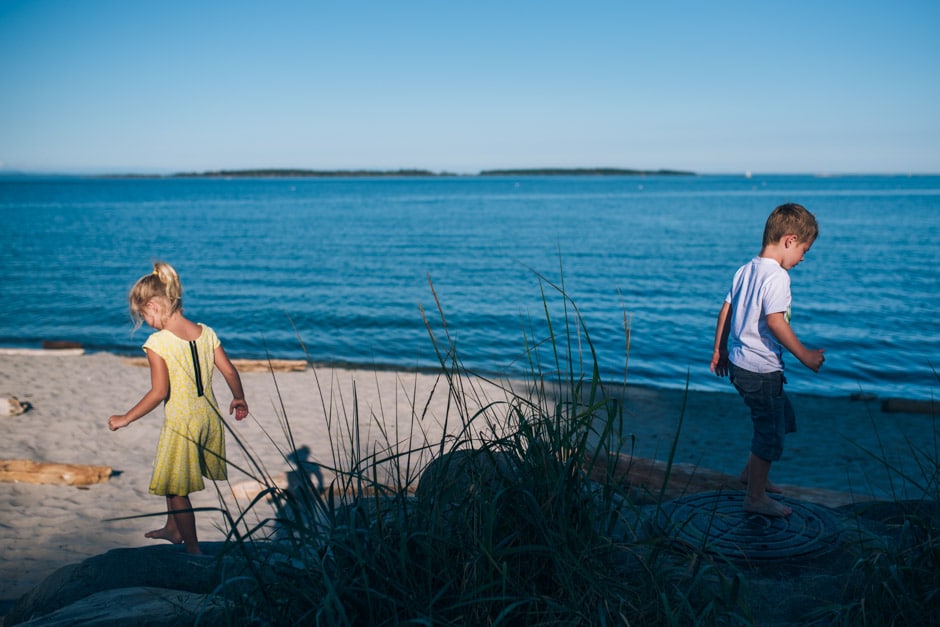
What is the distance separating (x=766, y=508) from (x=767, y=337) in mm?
1056

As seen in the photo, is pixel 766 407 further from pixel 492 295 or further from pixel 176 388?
pixel 492 295

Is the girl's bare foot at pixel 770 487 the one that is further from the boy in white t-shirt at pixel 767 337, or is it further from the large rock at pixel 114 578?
the large rock at pixel 114 578

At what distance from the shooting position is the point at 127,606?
2.87 meters

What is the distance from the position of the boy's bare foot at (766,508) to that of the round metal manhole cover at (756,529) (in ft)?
0.10

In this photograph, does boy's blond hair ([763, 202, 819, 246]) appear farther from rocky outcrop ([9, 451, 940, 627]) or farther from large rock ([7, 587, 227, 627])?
large rock ([7, 587, 227, 627])

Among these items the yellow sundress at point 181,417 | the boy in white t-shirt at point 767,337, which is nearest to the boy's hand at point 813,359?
the boy in white t-shirt at point 767,337

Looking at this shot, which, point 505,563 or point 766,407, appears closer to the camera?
point 505,563

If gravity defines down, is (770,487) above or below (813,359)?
below

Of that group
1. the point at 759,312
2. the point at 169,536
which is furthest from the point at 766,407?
the point at 169,536

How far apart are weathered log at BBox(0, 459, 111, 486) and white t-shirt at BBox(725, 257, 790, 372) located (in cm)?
609

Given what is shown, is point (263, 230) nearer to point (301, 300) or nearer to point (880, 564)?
point (301, 300)

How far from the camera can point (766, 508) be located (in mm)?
4031

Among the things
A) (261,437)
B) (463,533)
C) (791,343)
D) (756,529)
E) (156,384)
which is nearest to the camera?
(463,533)

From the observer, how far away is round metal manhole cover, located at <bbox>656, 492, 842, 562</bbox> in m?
3.49
